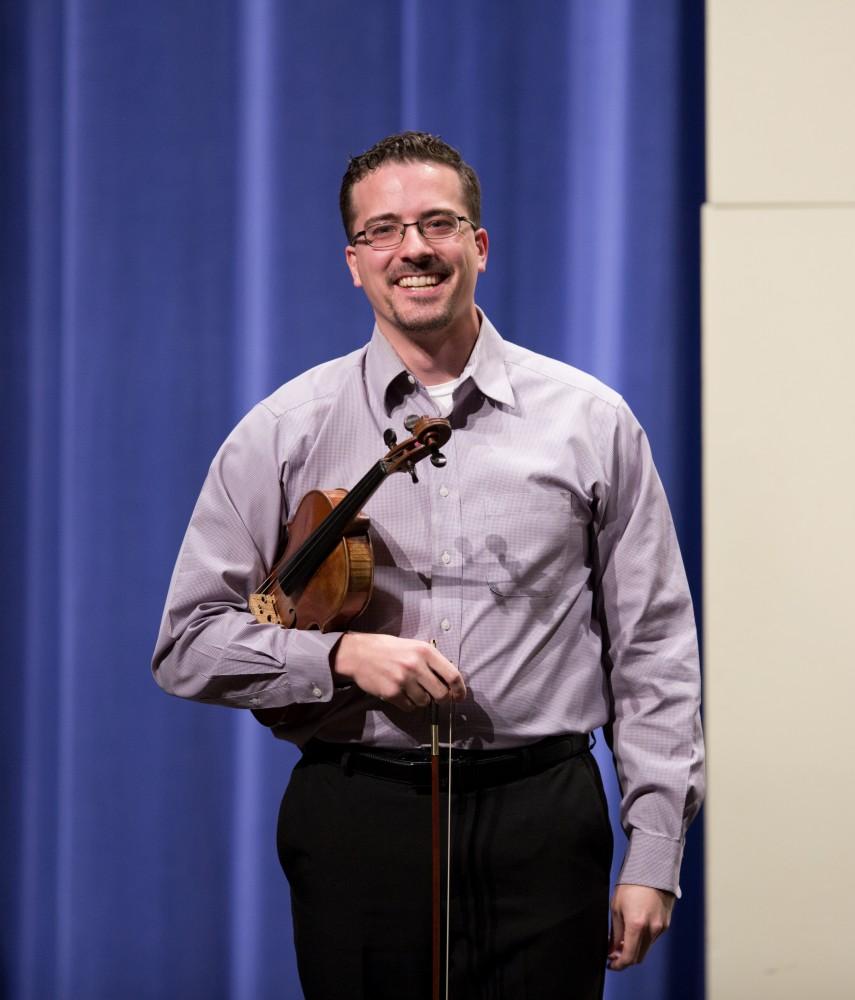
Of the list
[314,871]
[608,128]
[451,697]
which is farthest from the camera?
[608,128]

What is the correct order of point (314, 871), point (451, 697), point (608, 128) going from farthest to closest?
1. point (608, 128)
2. point (314, 871)
3. point (451, 697)

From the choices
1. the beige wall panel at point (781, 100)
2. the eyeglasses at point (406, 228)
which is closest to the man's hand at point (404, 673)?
the eyeglasses at point (406, 228)

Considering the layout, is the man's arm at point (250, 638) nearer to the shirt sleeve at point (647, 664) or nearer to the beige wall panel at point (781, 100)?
the shirt sleeve at point (647, 664)

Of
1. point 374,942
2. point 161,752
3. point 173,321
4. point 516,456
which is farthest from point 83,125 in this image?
point 374,942

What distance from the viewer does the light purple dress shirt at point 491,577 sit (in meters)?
1.54

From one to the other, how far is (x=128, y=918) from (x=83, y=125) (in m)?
1.60

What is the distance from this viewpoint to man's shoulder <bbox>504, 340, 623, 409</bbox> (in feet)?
5.38

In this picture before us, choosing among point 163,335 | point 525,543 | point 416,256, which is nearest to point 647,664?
point 525,543

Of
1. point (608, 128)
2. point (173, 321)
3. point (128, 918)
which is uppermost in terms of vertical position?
point (608, 128)

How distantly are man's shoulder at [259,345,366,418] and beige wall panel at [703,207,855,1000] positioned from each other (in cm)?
73

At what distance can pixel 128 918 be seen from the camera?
258cm

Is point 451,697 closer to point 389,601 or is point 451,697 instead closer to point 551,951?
point 389,601

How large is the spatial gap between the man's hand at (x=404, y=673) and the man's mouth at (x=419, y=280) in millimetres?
439

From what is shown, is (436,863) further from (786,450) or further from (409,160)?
(786,450)
